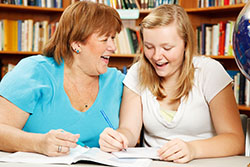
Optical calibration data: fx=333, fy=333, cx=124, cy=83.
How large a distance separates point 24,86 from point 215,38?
76.2 inches

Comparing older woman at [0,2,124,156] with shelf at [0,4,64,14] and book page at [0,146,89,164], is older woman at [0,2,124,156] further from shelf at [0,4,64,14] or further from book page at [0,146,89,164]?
shelf at [0,4,64,14]

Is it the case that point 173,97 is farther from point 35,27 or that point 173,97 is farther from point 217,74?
point 35,27

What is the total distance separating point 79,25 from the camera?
4.80ft

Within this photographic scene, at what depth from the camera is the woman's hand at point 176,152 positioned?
43.4 inches

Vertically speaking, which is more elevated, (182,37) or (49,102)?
(182,37)

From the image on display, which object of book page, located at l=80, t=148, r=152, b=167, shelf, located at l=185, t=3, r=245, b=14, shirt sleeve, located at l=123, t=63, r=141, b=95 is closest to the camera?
book page, located at l=80, t=148, r=152, b=167

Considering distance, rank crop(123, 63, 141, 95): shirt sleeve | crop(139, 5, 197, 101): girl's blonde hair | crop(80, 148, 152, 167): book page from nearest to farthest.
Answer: crop(80, 148, 152, 167): book page
crop(139, 5, 197, 101): girl's blonde hair
crop(123, 63, 141, 95): shirt sleeve

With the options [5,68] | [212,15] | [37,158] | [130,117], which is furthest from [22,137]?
[212,15]

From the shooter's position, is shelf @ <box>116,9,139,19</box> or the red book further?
shelf @ <box>116,9,139,19</box>

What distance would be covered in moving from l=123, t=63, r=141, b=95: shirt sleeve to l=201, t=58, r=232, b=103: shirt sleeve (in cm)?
30

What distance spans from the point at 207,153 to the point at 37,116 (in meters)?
0.70

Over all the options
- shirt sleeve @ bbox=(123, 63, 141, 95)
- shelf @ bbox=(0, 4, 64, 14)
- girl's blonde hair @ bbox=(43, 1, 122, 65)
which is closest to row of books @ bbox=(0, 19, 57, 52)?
shelf @ bbox=(0, 4, 64, 14)

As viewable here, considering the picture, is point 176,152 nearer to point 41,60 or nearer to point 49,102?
point 49,102

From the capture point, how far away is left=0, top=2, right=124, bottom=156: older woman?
134 centimetres
